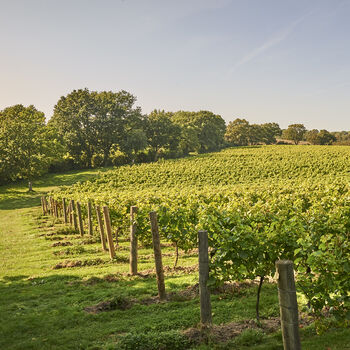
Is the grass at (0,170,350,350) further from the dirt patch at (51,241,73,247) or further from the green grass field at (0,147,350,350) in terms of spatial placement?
the dirt patch at (51,241,73,247)

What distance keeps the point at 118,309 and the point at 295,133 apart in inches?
5223

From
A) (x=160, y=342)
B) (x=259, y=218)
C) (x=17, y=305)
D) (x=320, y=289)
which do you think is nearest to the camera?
(x=320, y=289)

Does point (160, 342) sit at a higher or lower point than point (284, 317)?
lower

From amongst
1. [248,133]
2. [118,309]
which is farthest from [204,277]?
[248,133]

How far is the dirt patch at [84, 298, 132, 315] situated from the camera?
7.55 m

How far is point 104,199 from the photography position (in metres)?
18.5

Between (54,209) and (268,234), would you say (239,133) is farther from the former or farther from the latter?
(268,234)

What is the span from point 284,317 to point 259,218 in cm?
345

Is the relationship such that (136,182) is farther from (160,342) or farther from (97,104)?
(160,342)

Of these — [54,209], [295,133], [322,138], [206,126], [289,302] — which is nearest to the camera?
[289,302]

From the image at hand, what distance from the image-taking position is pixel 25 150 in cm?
4962

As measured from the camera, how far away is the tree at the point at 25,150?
4731 cm

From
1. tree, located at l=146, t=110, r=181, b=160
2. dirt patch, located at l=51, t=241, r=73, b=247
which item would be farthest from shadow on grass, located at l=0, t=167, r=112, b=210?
dirt patch, located at l=51, t=241, r=73, b=247

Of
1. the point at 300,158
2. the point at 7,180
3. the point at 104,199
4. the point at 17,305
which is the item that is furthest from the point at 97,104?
the point at 17,305
